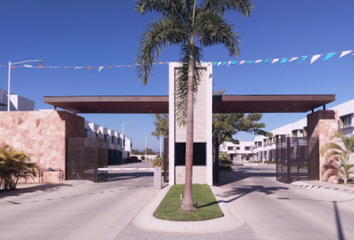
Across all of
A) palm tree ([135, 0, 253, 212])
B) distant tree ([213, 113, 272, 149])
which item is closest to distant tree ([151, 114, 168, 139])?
distant tree ([213, 113, 272, 149])

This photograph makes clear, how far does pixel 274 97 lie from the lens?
21.6 m

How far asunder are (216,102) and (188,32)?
1078 centimetres

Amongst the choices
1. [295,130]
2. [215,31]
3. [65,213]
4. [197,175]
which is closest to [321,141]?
[197,175]

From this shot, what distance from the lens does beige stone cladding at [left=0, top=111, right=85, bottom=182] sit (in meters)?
23.0

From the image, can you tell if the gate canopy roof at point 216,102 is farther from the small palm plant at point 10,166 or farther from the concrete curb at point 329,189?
the small palm plant at point 10,166

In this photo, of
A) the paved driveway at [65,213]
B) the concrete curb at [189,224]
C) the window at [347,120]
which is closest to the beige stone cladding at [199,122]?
the paved driveway at [65,213]

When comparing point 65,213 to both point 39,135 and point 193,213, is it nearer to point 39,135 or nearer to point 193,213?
point 193,213

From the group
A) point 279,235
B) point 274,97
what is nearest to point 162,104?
point 274,97

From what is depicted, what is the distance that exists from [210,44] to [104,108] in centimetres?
1451

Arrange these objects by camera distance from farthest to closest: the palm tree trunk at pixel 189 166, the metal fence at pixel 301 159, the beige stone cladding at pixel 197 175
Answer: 1. the metal fence at pixel 301 159
2. the beige stone cladding at pixel 197 175
3. the palm tree trunk at pixel 189 166

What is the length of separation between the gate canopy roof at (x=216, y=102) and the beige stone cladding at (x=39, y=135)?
1.40 metres

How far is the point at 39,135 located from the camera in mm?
23078

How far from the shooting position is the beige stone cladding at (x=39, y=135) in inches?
906

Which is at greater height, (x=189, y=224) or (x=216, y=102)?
(x=216, y=102)
